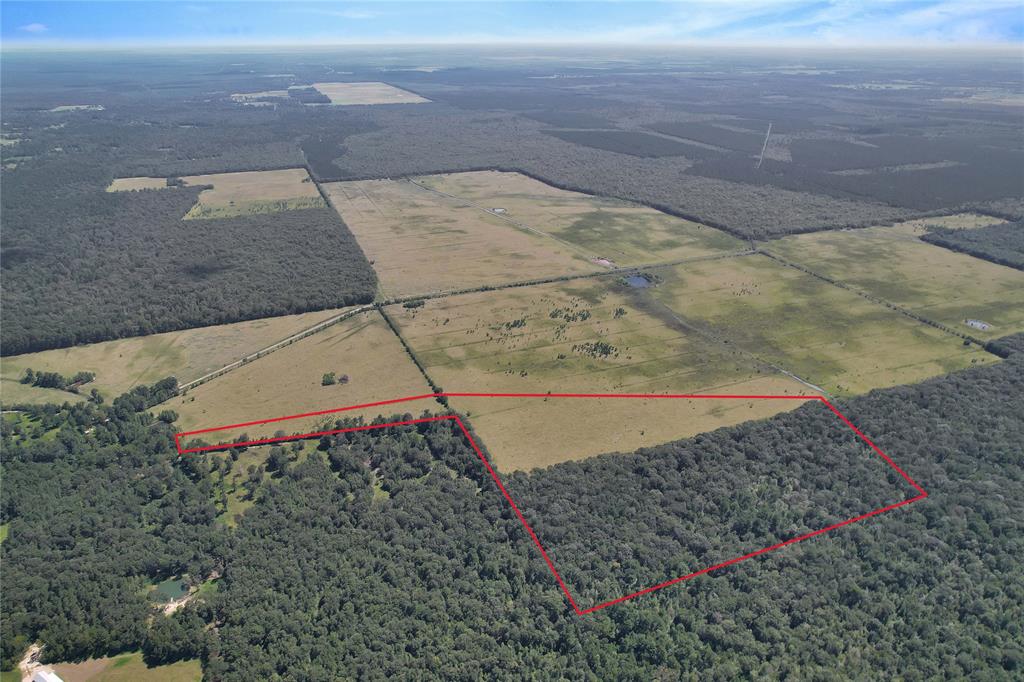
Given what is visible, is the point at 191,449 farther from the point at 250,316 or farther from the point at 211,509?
the point at 250,316

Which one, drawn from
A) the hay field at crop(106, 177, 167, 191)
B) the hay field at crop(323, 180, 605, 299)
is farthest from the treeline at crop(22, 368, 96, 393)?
the hay field at crop(106, 177, 167, 191)

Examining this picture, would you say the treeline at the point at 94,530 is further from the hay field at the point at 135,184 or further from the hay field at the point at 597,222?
the hay field at the point at 135,184

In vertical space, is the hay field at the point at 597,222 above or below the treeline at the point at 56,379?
above

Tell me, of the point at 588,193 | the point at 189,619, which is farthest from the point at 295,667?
the point at 588,193

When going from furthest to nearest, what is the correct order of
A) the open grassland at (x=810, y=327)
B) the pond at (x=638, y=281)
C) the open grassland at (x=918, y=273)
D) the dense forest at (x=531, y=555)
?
the pond at (x=638, y=281) → the open grassland at (x=918, y=273) → the open grassland at (x=810, y=327) → the dense forest at (x=531, y=555)

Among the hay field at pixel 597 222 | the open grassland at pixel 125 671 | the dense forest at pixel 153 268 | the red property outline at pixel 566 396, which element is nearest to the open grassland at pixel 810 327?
the red property outline at pixel 566 396

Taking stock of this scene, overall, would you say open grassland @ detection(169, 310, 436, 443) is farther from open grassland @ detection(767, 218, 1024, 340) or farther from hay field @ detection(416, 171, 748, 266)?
open grassland @ detection(767, 218, 1024, 340)

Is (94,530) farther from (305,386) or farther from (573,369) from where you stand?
(573,369)

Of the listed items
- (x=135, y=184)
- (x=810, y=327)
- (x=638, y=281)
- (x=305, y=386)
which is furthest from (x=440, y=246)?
(x=135, y=184)
